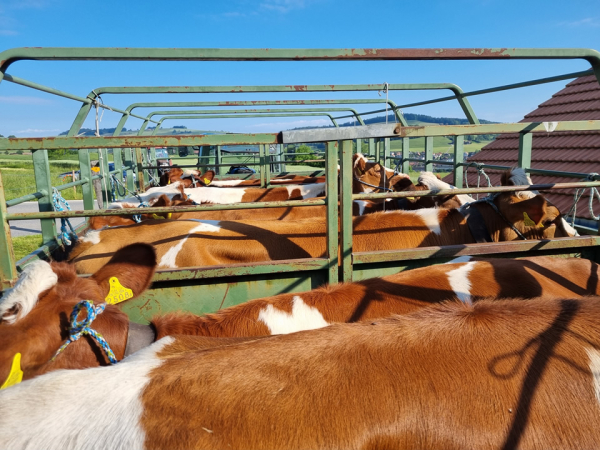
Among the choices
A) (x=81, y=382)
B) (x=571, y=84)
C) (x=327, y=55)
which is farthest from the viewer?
(x=571, y=84)

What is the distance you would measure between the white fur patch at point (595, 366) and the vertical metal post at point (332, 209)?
59.9 inches

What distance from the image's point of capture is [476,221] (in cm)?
366

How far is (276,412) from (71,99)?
475 cm

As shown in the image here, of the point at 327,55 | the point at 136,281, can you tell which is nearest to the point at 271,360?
the point at 136,281

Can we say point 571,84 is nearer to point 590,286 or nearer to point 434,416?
point 590,286

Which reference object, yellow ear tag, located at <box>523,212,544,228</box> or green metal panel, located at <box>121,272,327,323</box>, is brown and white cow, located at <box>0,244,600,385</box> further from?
yellow ear tag, located at <box>523,212,544,228</box>

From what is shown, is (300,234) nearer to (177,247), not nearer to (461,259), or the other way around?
(177,247)

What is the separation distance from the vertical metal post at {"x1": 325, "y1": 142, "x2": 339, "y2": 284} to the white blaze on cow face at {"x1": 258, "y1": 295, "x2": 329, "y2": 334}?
50cm

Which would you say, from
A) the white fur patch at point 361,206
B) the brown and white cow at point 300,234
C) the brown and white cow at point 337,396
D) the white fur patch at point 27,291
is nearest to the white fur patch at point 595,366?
the brown and white cow at point 337,396

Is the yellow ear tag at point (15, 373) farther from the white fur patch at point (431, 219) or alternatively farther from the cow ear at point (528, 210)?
the cow ear at point (528, 210)

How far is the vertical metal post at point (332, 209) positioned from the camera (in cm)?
256

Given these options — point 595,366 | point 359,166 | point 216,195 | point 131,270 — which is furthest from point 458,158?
point 131,270

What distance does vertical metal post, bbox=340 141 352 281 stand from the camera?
8.36 feet

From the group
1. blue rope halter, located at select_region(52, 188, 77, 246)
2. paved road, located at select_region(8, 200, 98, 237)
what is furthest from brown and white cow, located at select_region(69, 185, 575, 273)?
paved road, located at select_region(8, 200, 98, 237)
